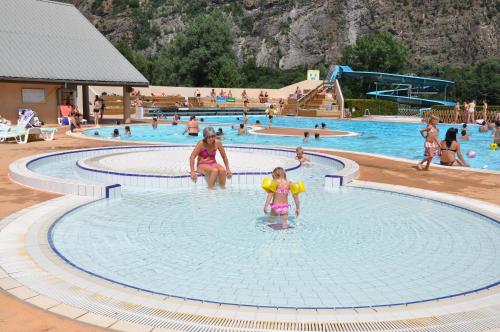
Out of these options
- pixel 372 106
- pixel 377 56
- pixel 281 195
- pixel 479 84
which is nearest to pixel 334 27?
pixel 377 56

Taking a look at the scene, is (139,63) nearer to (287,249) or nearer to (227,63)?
(227,63)

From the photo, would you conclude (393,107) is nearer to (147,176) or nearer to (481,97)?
(481,97)

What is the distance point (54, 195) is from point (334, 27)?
8912cm

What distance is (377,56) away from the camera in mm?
62219

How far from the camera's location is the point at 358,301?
4.42 meters

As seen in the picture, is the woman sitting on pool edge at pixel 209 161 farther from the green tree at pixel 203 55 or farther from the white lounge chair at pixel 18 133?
the green tree at pixel 203 55

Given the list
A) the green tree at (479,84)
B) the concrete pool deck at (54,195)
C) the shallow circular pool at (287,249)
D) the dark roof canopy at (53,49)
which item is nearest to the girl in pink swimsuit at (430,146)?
the concrete pool deck at (54,195)

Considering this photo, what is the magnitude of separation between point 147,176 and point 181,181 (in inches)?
27.8

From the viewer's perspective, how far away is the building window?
77.7 feet

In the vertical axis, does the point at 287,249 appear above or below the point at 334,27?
below

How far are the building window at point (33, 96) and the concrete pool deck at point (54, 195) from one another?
859 cm

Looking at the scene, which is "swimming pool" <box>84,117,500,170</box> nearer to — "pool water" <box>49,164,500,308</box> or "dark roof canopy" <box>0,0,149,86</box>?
"dark roof canopy" <box>0,0,149,86</box>

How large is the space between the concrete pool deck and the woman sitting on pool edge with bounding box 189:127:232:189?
A: 2.78m

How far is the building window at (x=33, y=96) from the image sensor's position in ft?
77.7
